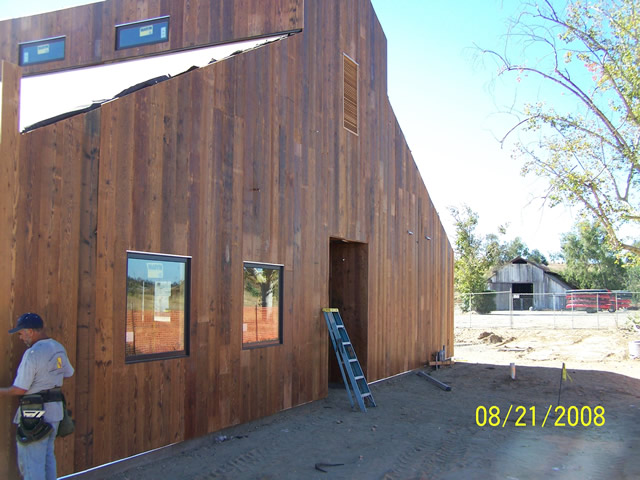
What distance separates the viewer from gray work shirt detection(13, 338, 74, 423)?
4.61 metres

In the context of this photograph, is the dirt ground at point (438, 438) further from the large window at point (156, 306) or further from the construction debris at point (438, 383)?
the large window at point (156, 306)

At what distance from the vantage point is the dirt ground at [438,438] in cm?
658

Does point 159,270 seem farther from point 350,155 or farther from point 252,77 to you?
point 350,155

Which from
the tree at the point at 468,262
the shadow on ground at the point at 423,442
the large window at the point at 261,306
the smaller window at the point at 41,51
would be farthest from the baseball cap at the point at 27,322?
the tree at the point at 468,262

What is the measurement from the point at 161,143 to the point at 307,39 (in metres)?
4.61

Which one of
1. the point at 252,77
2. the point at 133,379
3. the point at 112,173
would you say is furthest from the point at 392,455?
the point at 252,77

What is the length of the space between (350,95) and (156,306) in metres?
7.03

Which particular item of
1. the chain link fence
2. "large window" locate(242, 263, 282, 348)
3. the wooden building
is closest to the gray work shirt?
"large window" locate(242, 263, 282, 348)

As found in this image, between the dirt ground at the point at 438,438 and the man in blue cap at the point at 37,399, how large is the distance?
1.40 meters

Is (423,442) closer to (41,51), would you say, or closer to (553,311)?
(41,51)

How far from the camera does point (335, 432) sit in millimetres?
8477

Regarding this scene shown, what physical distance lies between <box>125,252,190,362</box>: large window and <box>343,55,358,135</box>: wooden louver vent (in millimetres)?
5921

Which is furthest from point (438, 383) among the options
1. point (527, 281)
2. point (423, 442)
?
point (527, 281)

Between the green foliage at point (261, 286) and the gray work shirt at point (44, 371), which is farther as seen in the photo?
the green foliage at point (261, 286)
